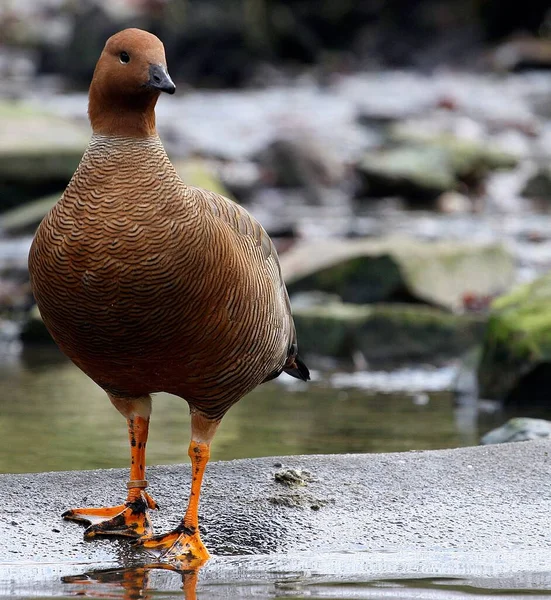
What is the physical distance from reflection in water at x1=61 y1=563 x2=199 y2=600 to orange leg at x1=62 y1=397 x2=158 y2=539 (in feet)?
1.07

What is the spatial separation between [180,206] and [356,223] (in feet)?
45.2

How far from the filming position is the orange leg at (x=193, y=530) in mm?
4666

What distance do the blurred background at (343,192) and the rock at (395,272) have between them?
2 cm

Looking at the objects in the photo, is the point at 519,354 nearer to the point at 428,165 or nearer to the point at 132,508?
the point at 132,508

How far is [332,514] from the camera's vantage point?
5.18 meters

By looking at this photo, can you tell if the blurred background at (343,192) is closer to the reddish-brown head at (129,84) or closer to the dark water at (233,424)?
the dark water at (233,424)

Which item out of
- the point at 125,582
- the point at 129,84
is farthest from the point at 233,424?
the point at 129,84

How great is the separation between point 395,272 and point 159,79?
804cm

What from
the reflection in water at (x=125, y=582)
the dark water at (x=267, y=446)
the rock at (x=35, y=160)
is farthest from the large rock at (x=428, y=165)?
the reflection in water at (x=125, y=582)

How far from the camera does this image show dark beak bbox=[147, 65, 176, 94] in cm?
437

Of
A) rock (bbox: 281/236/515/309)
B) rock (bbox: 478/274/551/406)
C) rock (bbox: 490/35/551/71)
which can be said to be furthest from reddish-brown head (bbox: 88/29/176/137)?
rock (bbox: 490/35/551/71)

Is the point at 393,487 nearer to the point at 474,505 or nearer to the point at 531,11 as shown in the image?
the point at 474,505

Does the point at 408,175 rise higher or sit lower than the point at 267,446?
higher

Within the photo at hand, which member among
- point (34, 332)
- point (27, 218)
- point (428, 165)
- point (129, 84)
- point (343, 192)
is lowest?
point (34, 332)
